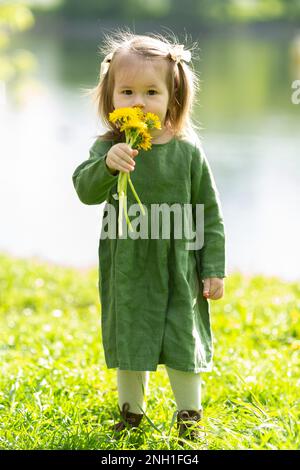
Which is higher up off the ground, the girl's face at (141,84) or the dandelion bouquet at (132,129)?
the girl's face at (141,84)

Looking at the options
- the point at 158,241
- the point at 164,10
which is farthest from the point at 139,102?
the point at 164,10

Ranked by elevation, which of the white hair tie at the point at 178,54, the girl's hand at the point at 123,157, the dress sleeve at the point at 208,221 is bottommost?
the dress sleeve at the point at 208,221

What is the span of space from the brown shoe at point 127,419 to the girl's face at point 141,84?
114cm

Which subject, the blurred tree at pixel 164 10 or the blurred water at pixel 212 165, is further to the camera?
the blurred tree at pixel 164 10

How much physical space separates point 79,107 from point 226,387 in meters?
19.9

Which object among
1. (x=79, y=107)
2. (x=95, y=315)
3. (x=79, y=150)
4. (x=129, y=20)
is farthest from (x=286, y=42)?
(x=95, y=315)

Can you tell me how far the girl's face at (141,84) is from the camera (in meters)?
2.80

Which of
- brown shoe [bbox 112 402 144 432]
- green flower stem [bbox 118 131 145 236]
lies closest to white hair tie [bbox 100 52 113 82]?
green flower stem [bbox 118 131 145 236]

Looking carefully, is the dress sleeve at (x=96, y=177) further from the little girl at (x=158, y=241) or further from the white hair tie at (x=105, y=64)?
the white hair tie at (x=105, y=64)

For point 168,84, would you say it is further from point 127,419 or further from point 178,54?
point 127,419

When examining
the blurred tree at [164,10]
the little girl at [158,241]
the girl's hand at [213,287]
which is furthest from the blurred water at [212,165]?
the blurred tree at [164,10]

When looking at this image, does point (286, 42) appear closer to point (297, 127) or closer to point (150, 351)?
point (297, 127)

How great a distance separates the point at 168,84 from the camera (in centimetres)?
288

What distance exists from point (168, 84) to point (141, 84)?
130 millimetres
